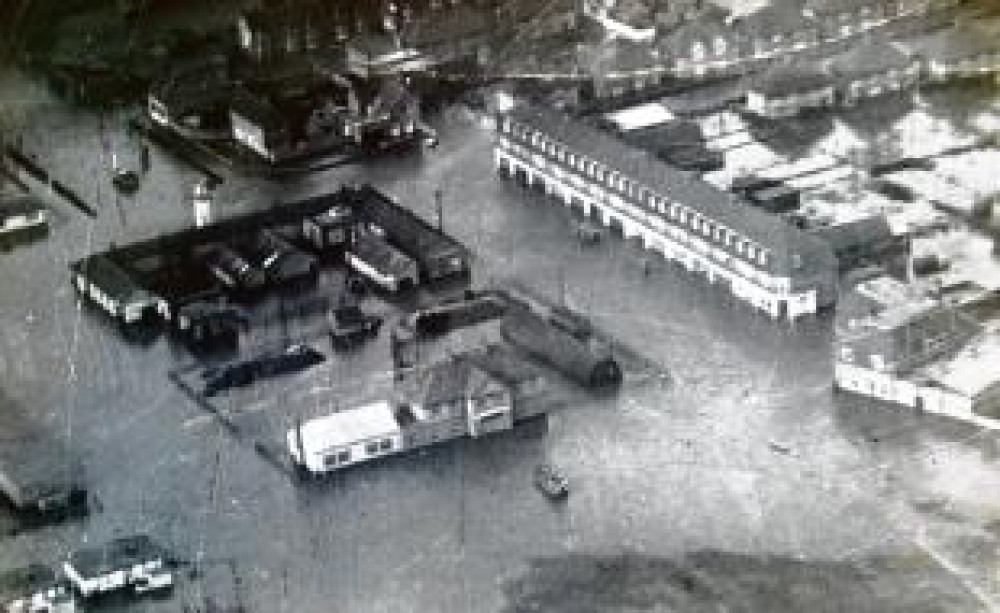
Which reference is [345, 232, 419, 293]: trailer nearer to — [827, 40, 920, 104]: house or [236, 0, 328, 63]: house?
[827, 40, 920, 104]: house

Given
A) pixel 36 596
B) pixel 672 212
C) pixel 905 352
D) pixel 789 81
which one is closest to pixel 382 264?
pixel 672 212

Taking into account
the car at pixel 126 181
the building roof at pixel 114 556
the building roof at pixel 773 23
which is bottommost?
the building roof at pixel 114 556

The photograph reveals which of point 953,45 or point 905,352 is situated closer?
point 905,352

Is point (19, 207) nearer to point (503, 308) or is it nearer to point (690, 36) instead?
point (503, 308)

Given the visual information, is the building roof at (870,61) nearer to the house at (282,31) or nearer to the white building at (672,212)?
the white building at (672,212)

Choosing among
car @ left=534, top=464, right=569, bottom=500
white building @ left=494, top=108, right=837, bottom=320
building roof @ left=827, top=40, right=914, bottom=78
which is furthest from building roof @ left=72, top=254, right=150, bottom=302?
building roof @ left=827, top=40, right=914, bottom=78

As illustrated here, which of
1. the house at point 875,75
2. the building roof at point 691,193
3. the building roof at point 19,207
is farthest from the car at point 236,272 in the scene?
the house at point 875,75

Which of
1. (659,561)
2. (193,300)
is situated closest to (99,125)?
(193,300)
